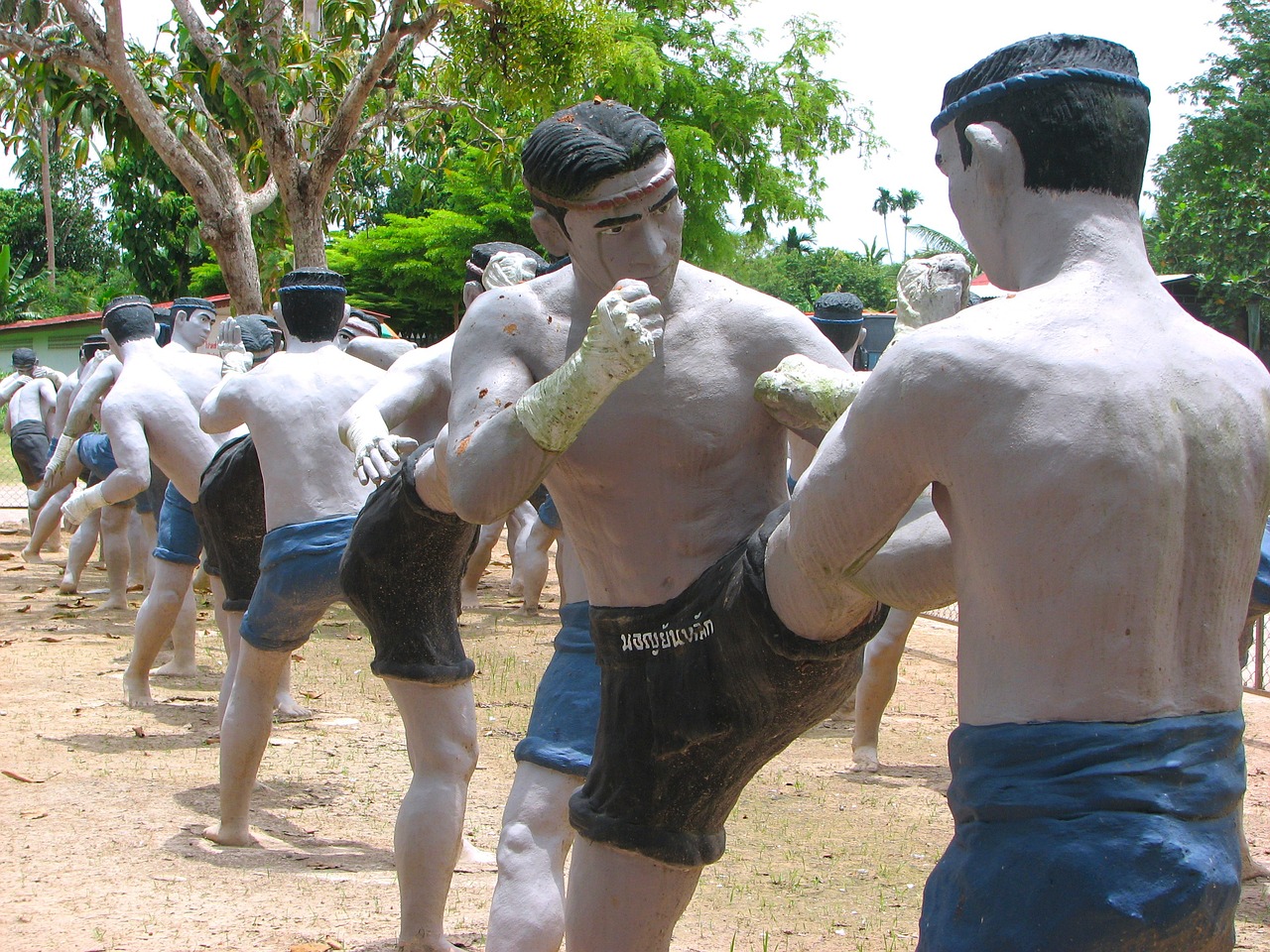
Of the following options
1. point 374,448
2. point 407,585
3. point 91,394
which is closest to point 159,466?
point 91,394

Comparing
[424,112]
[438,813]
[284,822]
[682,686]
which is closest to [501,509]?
[682,686]

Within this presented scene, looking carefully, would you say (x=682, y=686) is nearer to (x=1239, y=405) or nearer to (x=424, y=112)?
(x=1239, y=405)

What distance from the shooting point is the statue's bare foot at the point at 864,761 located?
19.8ft

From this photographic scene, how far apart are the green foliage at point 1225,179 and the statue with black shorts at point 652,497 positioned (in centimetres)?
2389

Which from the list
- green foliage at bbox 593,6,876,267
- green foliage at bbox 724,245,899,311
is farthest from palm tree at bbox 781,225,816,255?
green foliage at bbox 593,6,876,267

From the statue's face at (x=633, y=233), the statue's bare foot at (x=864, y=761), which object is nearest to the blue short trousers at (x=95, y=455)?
the statue's bare foot at (x=864, y=761)

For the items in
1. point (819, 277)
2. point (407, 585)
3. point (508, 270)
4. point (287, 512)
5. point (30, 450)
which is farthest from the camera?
point (819, 277)

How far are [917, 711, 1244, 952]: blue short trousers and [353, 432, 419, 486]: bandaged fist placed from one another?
6.72 ft

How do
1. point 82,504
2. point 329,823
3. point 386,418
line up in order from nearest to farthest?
1. point 386,418
2. point 329,823
3. point 82,504

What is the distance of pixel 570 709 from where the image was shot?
3.16 m

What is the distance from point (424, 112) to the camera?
12.8 metres

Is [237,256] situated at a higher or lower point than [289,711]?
higher

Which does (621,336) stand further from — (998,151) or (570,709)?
(570,709)

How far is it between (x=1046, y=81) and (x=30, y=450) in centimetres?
1262
